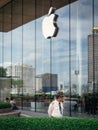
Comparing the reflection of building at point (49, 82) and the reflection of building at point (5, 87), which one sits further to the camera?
the reflection of building at point (5, 87)

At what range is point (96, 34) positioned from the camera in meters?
20.6

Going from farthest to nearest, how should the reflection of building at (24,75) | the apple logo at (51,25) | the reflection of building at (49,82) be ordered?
the reflection of building at (24,75), the reflection of building at (49,82), the apple logo at (51,25)

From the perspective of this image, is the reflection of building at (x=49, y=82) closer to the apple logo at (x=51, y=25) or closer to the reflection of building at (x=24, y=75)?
the reflection of building at (x=24, y=75)

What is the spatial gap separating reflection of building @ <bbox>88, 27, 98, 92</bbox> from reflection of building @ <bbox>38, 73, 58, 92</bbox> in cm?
382

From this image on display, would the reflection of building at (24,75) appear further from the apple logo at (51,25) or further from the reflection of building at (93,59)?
the reflection of building at (93,59)

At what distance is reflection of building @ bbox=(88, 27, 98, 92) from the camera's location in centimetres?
2028

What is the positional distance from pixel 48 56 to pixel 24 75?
485 cm

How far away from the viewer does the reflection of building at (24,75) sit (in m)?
28.2

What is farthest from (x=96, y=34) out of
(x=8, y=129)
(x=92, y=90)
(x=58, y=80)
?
(x=8, y=129)

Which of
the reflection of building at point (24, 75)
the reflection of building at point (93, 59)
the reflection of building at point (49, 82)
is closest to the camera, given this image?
the reflection of building at point (93, 59)

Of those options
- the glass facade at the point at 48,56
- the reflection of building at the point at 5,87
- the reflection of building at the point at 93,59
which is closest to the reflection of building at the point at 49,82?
the glass facade at the point at 48,56

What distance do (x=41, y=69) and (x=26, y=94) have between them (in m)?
3.20

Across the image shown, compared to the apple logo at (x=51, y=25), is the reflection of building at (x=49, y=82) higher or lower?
lower

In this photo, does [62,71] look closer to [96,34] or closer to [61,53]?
[61,53]
